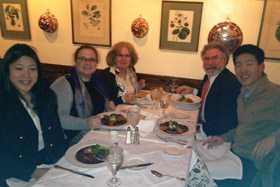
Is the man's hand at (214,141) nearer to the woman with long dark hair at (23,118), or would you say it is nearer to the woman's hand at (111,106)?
the woman's hand at (111,106)

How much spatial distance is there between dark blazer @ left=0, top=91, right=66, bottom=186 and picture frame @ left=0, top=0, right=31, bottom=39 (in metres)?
2.88

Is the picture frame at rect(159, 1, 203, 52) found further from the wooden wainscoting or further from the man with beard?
the man with beard

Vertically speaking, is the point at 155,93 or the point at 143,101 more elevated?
the point at 155,93

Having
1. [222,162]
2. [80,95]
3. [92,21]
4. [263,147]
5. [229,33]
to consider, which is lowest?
[222,162]

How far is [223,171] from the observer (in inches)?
63.3

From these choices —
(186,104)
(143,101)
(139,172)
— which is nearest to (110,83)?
(143,101)

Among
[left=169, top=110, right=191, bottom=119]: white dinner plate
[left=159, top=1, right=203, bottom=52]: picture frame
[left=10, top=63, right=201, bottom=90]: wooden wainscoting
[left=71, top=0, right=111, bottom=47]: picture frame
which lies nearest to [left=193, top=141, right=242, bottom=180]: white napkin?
[left=169, top=110, right=191, bottom=119]: white dinner plate

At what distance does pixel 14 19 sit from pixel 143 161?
382cm

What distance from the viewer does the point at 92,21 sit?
348 cm

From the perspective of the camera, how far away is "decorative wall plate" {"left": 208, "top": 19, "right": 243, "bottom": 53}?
9.78 feet

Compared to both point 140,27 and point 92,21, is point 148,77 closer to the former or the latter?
point 140,27

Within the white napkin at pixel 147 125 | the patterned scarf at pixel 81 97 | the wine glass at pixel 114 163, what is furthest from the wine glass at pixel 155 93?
the wine glass at pixel 114 163

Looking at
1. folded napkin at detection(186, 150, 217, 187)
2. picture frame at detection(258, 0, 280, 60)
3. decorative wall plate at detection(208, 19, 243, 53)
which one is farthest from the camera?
decorative wall plate at detection(208, 19, 243, 53)

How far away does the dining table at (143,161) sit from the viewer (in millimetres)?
1020
